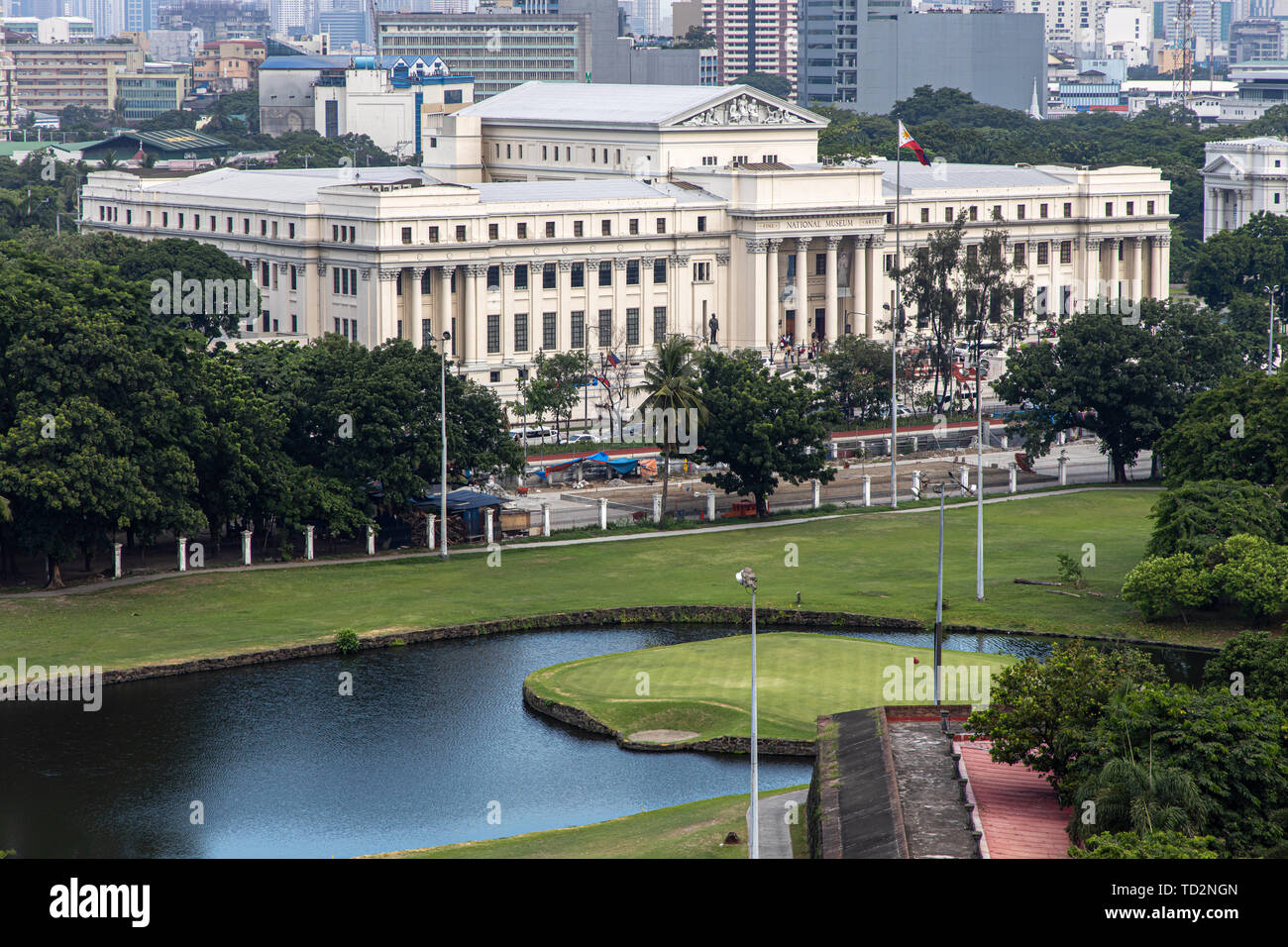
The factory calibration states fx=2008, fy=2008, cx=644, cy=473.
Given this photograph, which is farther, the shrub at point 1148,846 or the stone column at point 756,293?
the stone column at point 756,293

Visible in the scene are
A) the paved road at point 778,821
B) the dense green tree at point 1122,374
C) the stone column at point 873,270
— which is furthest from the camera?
the stone column at point 873,270

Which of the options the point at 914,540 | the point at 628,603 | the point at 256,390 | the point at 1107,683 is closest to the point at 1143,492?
the point at 914,540

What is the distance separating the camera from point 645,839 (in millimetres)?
58188

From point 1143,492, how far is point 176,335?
182 feet

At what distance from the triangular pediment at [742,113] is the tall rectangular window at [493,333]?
27526 mm

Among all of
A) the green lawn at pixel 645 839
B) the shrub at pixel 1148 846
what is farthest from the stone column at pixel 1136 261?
the shrub at pixel 1148 846

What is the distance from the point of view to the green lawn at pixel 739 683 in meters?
71.9

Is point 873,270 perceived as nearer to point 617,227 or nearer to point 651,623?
point 617,227

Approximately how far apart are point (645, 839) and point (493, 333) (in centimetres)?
9785

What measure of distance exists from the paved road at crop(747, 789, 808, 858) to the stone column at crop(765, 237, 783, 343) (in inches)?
4106

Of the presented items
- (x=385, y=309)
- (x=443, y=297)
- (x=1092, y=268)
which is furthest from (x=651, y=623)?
(x=1092, y=268)

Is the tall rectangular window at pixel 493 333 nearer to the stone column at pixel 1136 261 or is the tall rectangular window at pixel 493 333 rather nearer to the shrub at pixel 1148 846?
the stone column at pixel 1136 261

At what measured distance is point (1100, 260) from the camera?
183m
